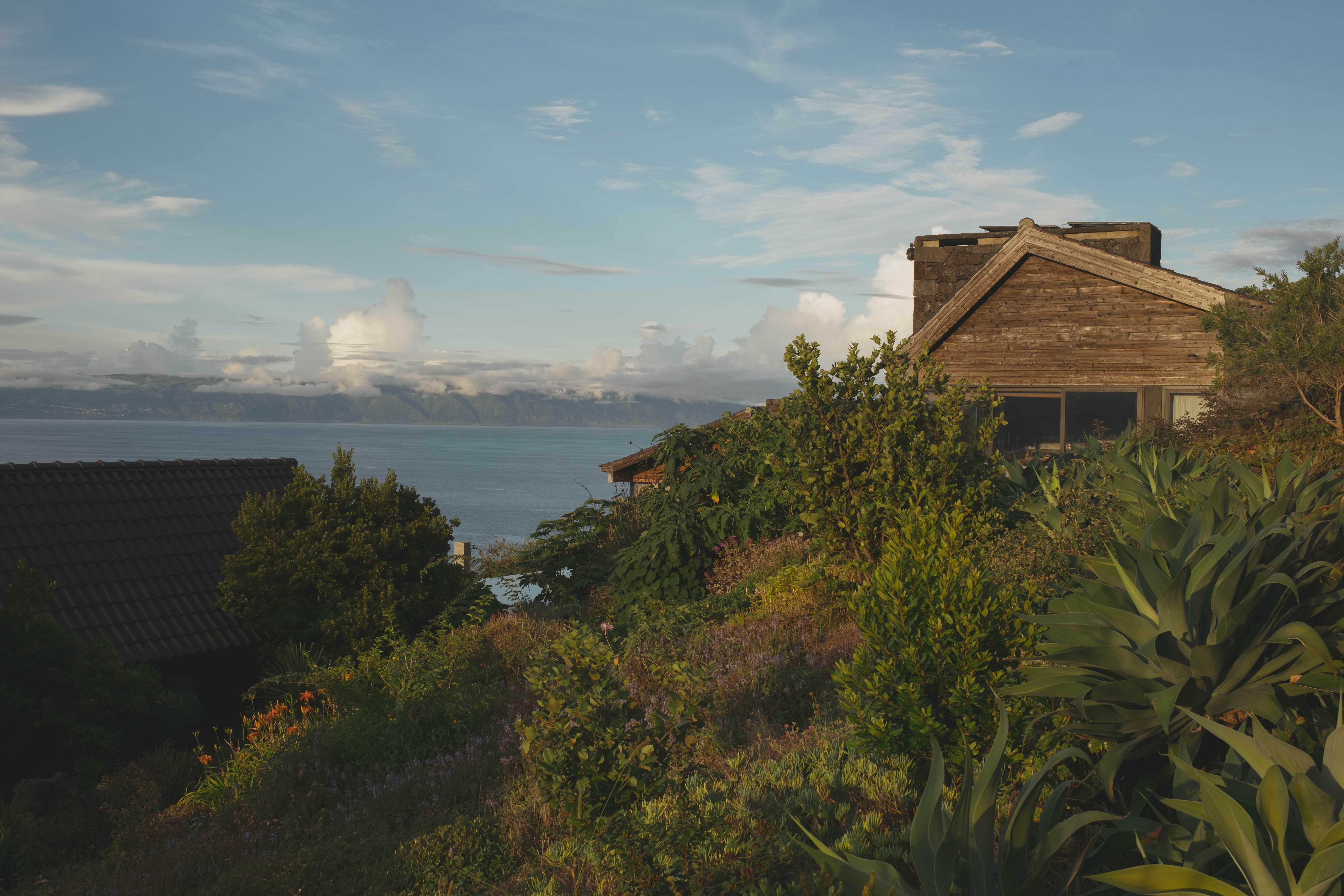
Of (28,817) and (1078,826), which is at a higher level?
(1078,826)

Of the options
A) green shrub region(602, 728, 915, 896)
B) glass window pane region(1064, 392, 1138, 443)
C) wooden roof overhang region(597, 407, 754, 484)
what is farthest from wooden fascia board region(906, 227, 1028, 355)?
green shrub region(602, 728, 915, 896)

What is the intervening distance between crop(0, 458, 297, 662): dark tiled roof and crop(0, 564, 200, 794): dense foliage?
374 cm

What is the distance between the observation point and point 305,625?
519 inches

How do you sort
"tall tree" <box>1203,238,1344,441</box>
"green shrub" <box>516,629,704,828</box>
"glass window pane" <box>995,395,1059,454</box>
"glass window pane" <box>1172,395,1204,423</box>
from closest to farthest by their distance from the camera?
1. "green shrub" <box>516,629,704,828</box>
2. "tall tree" <box>1203,238,1344,441</box>
3. "glass window pane" <box>1172,395,1204,423</box>
4. "glass window pane" <box>995,395,1059,454</box>

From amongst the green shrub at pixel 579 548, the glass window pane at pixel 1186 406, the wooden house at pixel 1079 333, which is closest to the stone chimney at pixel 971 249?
the wooden house at pixel 1079 333

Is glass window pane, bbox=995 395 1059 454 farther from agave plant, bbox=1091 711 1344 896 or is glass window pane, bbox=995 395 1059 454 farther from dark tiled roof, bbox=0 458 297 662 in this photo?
agave plant, bbox=1091 711 1344 896

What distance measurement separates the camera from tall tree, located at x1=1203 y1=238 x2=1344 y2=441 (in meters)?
11.4

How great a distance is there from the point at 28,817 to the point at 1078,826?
27.3ft

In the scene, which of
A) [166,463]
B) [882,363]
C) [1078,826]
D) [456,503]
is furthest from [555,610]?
[456,503]

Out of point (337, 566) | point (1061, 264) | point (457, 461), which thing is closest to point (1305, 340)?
point (1061, 264)

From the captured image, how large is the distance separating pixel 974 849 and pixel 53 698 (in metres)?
9.05

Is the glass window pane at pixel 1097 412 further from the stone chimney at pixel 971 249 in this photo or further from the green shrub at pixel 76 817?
the green shrub at pixel 76 817

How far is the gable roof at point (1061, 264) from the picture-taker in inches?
567

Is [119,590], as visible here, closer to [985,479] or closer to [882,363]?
[882,363]
